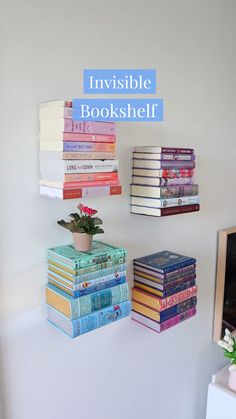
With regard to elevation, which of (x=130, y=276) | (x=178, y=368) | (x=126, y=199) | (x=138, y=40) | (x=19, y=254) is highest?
(x=138, y=40)

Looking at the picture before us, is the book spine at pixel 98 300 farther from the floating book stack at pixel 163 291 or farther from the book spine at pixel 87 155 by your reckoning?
the book spine at pixel 87 155

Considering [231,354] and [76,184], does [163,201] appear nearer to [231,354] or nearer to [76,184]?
[76,184]

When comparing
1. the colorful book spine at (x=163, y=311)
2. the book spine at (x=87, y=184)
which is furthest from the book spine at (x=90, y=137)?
the colorful book spine at (x=163, y=311)

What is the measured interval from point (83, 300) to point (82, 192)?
0.26 meters

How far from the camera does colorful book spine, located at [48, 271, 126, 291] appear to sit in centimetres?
88

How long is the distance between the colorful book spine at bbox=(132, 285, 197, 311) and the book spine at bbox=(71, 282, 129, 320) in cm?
16

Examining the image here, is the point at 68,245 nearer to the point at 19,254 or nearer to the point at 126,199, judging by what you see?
the point at 19,254

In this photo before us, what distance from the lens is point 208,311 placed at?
1504 mm

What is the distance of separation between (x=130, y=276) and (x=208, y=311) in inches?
19.8

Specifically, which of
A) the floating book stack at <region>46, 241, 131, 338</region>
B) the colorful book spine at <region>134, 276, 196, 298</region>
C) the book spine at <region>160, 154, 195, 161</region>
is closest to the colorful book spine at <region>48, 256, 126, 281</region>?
the floating book stack at <region>46, 241, 131, 338</region>

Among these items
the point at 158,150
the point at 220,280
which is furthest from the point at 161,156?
the point at 220,280

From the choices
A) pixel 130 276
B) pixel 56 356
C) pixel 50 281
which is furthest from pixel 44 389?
pixel 130 276

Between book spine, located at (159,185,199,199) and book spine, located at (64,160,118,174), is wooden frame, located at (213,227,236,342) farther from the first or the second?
book spine, located at (64,160,118,174)

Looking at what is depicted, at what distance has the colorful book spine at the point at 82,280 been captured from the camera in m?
0.88
